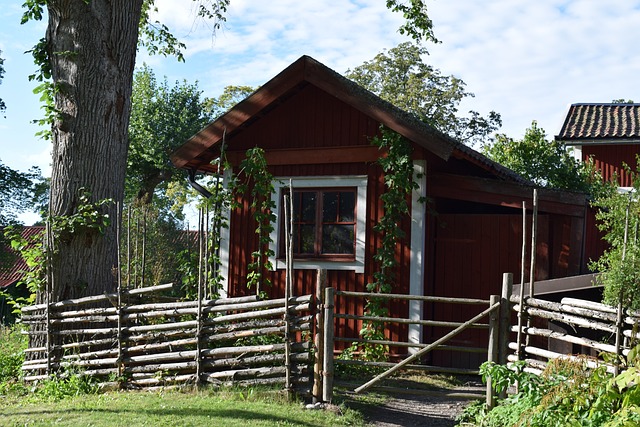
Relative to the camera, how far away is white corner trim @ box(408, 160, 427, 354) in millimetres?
12094

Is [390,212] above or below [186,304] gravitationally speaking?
above

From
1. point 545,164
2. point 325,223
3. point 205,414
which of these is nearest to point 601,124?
point 545,164

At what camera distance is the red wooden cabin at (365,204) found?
1184 cm

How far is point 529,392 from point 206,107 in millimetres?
31853

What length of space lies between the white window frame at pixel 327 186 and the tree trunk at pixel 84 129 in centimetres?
291

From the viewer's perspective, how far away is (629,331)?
7527mm

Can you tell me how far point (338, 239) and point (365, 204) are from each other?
790mm

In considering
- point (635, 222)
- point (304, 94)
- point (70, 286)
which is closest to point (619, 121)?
A: point (304, 94)

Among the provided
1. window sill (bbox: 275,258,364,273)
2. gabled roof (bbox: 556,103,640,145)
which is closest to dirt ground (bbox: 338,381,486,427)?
window sill (bbox: 275,258,364,273)

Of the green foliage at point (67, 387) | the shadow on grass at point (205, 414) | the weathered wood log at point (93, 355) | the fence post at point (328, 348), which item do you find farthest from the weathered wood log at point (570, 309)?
the green foliage at point (67, 387)

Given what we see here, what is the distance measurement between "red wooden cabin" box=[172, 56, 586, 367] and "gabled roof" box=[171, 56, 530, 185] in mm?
19

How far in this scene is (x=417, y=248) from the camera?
1219 cm

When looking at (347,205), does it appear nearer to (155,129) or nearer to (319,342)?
(319,342)

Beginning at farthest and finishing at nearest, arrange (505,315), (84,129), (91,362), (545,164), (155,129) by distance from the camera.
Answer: (155,129)
(545,164)
(84,129)
(91,362)
(505,315)
